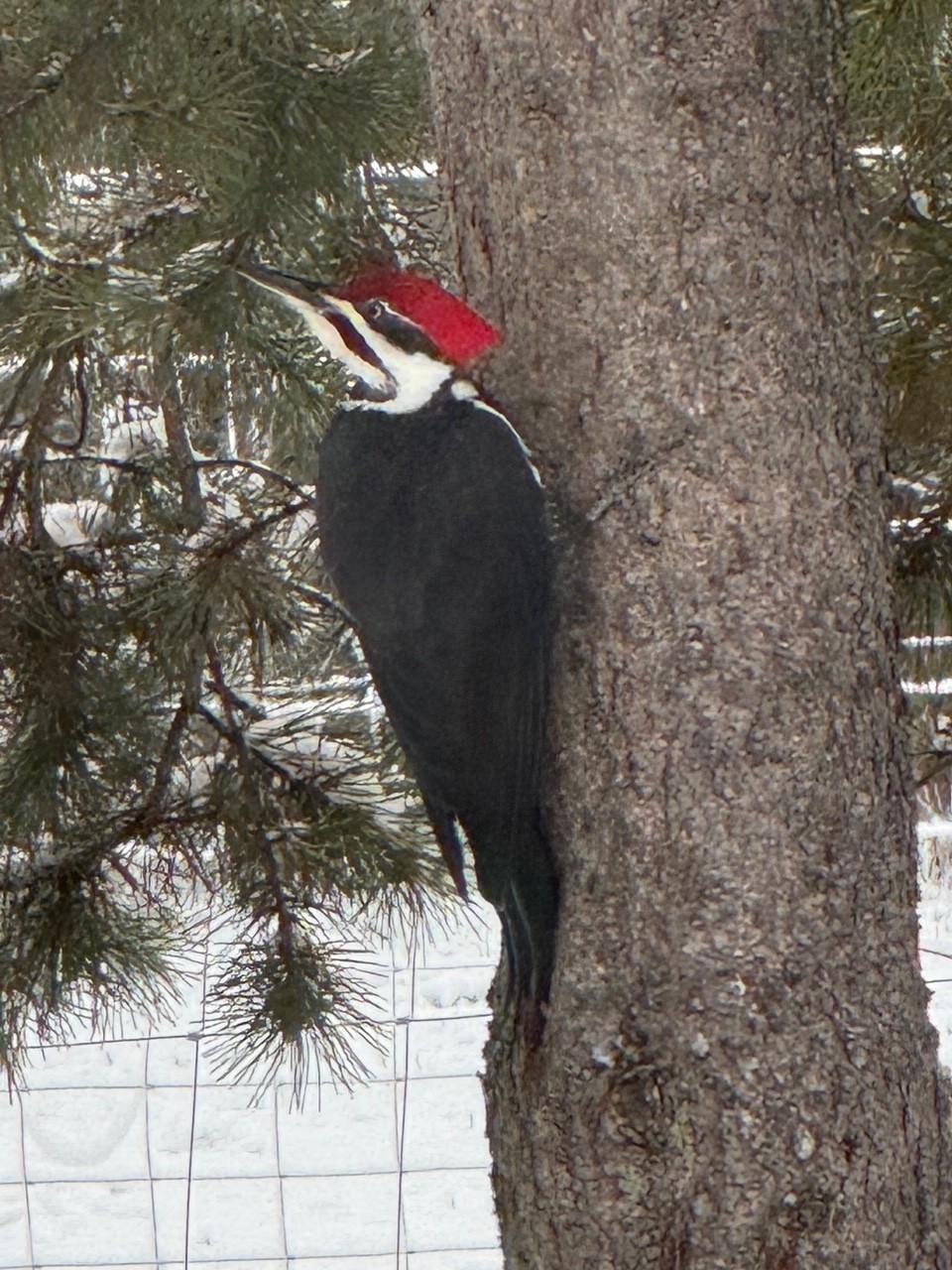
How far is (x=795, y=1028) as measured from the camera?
92 centimetres

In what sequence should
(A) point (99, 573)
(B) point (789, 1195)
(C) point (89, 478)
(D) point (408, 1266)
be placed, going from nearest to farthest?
(B) point (789, 1195) < (A) point (99, 573) < (C) point (89, 478) < (D) point (408, 1266)

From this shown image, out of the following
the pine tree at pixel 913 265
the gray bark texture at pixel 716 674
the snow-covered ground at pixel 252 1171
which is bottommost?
the snow-covered ground at pixel 252 1171

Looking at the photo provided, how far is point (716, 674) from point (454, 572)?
0.57 feet

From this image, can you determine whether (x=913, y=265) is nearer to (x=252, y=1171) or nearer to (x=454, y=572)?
(x=454, y=572)

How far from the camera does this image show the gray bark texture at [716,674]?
92cm

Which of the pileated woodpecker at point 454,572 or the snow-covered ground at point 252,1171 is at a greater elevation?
the pileated woodpecker at point 454,572

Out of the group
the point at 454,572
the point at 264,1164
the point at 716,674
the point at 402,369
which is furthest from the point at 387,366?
the point at 264,1164

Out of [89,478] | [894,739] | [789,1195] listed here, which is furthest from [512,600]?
[89,478]

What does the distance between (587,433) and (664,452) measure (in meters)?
0.05

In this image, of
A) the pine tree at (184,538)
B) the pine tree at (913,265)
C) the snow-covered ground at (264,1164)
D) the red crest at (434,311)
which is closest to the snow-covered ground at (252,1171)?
the snow-covered ground at (264,1164)

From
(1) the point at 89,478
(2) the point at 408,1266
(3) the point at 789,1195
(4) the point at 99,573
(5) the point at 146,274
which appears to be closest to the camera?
(3) the point at 789,1195

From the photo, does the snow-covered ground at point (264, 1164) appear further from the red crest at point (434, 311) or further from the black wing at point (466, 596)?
the red crest at point (434, 311)

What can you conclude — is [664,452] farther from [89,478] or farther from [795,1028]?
[89,478]

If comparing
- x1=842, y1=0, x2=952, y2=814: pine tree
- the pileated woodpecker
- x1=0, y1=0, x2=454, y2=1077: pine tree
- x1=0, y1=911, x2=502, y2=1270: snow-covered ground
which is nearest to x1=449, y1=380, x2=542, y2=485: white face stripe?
the pileated woodpecker
